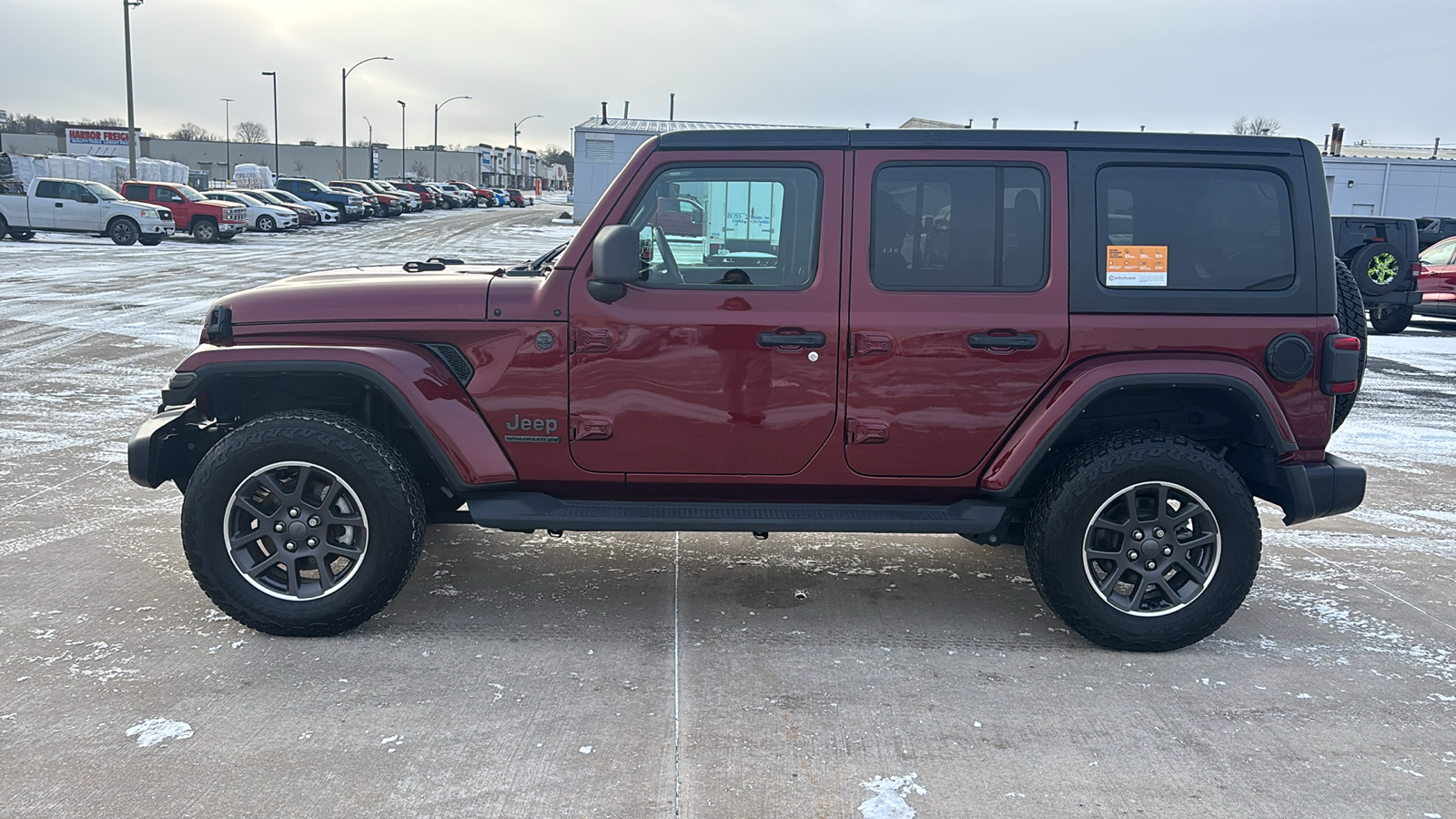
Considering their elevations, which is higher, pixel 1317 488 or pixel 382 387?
pixel 382 387

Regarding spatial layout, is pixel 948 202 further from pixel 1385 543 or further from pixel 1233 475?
pixel 1385 543

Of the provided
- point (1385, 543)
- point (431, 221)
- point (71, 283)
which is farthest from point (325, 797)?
point (431, 221)

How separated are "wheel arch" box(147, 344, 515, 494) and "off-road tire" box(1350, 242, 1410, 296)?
48.4ft

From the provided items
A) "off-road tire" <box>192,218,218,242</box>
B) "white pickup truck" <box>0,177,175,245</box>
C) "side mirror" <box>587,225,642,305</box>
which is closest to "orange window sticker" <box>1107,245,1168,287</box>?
"side mirror" <box>587,225,642,305</box>

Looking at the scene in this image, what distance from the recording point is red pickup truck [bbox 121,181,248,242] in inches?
1166

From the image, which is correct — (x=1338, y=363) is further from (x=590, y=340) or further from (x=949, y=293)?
(x=590, y=340)

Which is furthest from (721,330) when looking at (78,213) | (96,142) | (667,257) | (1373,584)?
(96,142)

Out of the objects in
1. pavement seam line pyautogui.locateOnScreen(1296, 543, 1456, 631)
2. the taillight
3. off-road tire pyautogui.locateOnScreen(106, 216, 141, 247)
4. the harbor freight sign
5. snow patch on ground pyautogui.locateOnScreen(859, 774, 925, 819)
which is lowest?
snow patch on ground pyautogui.locateOnScreen(859, 774, 925, 819)

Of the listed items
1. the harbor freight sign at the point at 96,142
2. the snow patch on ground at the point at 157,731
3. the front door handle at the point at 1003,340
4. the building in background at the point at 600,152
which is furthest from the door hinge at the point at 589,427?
the harbor freight sign at the point at 96,142

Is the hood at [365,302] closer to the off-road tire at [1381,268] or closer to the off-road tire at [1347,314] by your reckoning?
the off-road tire at [1347,314]

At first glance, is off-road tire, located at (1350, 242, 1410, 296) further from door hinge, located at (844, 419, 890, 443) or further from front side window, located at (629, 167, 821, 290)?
front side window, located at (629, 167, 821, 290)

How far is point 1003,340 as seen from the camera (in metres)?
4.05

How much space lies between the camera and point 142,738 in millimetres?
3332

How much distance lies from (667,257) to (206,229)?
2968cm
